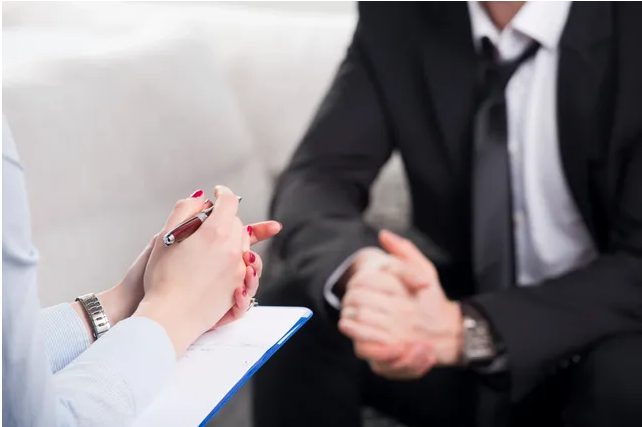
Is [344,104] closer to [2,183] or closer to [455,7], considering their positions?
[455,7]

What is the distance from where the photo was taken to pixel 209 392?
1.24ft

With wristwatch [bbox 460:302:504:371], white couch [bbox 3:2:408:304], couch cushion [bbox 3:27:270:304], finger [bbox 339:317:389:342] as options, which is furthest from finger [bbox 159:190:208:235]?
wristwatch [bbox 460:302:504:371]

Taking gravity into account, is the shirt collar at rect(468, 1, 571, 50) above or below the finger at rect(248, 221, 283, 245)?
below

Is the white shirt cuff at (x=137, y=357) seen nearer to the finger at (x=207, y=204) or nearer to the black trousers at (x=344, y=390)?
the finger at (x=207, y=204)

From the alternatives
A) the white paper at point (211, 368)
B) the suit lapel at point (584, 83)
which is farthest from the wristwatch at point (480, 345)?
the white paper at point (211, 368)

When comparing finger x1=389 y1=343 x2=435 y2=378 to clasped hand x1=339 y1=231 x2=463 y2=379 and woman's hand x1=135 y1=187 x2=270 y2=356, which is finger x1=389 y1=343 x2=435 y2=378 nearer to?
clasped hand x1=339 y1=231 x2=463 y2=379

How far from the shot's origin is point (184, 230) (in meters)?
0.40

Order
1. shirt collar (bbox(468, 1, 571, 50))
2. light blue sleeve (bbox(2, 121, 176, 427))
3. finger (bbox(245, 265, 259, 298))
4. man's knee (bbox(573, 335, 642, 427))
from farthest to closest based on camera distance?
shirt collar (bbox(468, 1, 571, 50)), man's knee (bbox(573, 335, 642, 427)), finger (bbox(245, 265, 259, 298)), light blue sleeve (bbox(2, 121, 176, 427))

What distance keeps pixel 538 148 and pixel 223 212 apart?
61cm

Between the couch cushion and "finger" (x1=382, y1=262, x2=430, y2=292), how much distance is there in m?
0.16

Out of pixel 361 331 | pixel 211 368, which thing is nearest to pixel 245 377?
pixel 211 368

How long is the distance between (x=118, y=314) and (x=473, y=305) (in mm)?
528

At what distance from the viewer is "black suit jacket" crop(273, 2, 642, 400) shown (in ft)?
2.82

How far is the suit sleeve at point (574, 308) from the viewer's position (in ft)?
2.77
